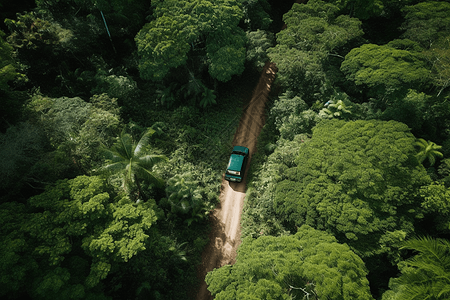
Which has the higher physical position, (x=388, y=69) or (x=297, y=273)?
(x=388, y=69)

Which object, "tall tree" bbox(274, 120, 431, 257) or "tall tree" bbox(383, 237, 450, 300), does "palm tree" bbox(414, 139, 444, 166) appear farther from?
"tall tree" bbox(383, 237, 450, 300)

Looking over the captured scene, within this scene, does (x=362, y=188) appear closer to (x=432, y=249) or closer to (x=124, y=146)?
(x=432, y=249)

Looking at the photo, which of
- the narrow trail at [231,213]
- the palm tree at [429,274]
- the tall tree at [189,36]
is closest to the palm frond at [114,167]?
the narrow trail at [231,213]

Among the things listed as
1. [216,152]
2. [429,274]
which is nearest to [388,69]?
[429,274]

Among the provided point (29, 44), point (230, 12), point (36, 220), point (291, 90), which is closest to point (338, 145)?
point (291, 90)

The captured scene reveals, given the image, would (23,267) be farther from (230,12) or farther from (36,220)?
(230,12)

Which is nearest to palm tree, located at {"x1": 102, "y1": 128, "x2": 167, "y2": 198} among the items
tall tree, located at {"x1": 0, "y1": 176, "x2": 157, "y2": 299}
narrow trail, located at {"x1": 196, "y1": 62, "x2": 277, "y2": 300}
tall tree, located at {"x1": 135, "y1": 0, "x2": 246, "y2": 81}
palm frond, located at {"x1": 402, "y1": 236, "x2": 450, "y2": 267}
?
tall tree, located at {"x1": 0, "y1": 176, "x2": 157, "y2": 299}

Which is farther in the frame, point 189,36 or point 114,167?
point 189,36

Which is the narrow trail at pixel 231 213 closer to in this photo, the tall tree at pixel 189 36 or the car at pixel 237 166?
the car at pixel 237 166
